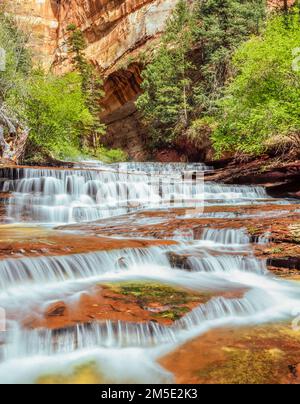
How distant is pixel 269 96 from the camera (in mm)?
14414

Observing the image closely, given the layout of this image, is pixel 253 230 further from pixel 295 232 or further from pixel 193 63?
pixel 193 63

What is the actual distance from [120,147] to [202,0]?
1500 cm

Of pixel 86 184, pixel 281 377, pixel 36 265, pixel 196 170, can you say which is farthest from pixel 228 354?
pixel 196 170

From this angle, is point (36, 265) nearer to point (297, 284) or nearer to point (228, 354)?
point (228, 354)

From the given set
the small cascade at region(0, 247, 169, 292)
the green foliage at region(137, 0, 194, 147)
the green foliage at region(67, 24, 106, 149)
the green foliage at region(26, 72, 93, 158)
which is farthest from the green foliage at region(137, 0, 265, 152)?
the small cascade at region(0, 247, 169, 292)

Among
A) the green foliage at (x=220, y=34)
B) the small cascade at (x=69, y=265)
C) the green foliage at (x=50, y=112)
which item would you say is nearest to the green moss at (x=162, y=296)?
the small cascade at (x=69, y=265)

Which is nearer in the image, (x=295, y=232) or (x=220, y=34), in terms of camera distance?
(x=295, y=232)

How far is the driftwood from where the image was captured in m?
16.2

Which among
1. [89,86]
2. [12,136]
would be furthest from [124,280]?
[89,86]

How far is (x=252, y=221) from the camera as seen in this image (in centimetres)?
834

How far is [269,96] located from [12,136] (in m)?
12.0

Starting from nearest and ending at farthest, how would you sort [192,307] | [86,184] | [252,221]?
[192,307], [252,221], [86,184]

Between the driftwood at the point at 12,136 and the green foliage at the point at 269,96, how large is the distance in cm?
991

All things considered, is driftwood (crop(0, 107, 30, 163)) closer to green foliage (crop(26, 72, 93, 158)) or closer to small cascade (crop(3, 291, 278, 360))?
green foliage (crop(26, 72, 93, 158))
